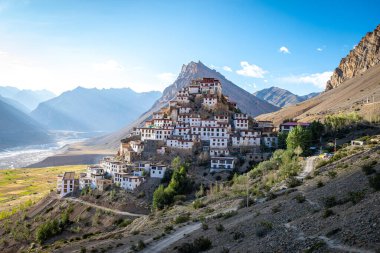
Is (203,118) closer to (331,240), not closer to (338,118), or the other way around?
(338,118)

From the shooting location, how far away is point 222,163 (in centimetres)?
7625

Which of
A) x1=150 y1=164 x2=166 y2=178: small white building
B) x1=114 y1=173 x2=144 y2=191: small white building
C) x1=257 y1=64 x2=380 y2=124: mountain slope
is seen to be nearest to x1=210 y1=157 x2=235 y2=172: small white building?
x1=150 y1=164 x2=166 y2=178: small white building

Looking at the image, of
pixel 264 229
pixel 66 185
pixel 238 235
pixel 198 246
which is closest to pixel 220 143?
pixel 66 185

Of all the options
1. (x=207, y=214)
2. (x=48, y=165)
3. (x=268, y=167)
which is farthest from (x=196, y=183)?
(x=48, y=165)

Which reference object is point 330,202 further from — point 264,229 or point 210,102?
point 210,102

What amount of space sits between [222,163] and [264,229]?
52.5 m

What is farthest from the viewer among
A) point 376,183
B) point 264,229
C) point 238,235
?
point 238,235

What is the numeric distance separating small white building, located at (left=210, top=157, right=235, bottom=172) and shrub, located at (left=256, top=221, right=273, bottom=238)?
51.1 meters

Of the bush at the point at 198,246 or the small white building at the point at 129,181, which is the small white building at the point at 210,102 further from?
the bush at the point at 198,246

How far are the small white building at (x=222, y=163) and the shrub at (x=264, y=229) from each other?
51104 millimetres

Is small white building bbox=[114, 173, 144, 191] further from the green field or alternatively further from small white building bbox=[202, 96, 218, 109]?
the green field

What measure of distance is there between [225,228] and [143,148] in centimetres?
5701

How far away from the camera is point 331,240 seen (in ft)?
60.4

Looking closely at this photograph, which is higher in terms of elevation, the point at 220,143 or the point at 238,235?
the point at 220,143
